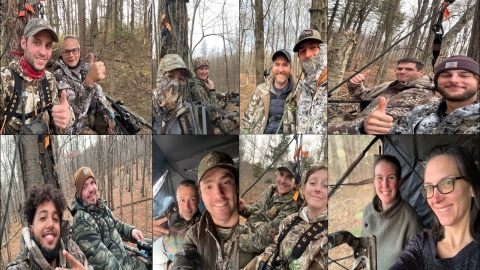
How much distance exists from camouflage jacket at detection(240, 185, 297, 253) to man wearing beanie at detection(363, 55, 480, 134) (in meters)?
1.20

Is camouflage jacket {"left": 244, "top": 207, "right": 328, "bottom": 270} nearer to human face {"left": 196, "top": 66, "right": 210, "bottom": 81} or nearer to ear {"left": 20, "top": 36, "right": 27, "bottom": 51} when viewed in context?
human face {"left": 196, "top": 66, "right": 210, "bottom": 81}

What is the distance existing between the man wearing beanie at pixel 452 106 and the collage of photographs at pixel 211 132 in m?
0.08

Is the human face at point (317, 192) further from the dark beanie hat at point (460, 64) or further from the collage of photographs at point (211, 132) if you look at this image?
the dark beanie hat at point (460, 64)

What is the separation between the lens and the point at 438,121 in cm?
393

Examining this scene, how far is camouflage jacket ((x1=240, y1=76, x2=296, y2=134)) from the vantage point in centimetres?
426

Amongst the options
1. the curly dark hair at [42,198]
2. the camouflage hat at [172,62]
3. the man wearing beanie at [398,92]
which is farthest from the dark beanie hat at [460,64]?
the curly dark hair at [42,198]

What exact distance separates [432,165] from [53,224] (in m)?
3.36

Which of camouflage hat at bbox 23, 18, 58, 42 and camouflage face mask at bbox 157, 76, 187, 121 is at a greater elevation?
camouflage hat at bbox 23, 18, 58, 42

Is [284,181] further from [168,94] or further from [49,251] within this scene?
[49,251]

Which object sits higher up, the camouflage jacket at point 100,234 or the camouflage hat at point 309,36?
the camouflage hat at point 309,36

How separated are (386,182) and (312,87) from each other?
1041mm

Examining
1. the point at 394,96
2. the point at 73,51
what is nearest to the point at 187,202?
the point at 73,51

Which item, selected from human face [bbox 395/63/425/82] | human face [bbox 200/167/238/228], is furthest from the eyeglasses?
human face [bbox 395/63/425/82]

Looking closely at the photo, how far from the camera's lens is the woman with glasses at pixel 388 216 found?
13.3 feet
